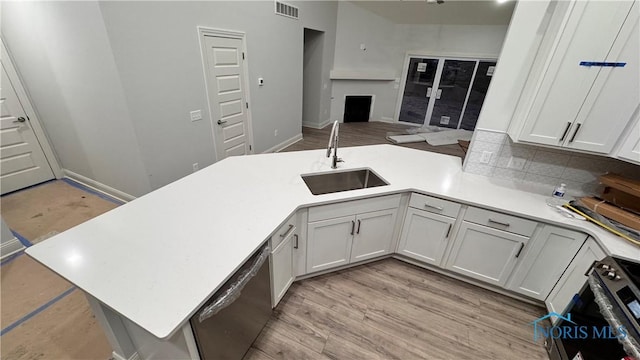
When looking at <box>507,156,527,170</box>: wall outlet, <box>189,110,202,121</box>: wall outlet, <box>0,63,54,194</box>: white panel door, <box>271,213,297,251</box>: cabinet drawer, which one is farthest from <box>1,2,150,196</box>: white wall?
<box>507,156,527,170</box>: wall outlet

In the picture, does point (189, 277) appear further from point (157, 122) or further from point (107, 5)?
point (107, 5)

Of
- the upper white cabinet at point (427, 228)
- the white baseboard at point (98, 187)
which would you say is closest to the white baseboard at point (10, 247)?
the white baseboard at point (98, 187)

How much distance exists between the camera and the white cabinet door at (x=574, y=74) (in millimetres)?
1452

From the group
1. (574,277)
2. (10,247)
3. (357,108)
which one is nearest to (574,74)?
(574,277)

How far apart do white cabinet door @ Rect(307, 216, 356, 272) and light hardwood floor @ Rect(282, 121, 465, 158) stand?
11.0ft

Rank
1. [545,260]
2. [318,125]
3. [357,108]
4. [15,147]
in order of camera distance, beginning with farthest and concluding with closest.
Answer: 1. [357,108]
2. [318,125]
3. [15,147]
4. [545,260]

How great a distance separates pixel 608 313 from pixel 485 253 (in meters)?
0.79

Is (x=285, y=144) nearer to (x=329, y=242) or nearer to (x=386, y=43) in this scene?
(x=329, y=242)

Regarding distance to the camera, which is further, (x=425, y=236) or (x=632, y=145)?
(x=425, y=236)

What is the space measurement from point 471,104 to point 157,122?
7.07m

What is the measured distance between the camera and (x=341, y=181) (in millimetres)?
2355

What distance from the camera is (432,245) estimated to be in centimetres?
216

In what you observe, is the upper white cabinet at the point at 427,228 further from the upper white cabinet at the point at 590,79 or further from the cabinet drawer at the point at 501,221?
the upper white cabinet at the point at 590,79

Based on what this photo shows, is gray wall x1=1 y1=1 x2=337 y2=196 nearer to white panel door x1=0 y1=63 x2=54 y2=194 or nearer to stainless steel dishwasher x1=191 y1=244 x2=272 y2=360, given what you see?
white panel door x1=0 y1=63 x2=54 y2=194
